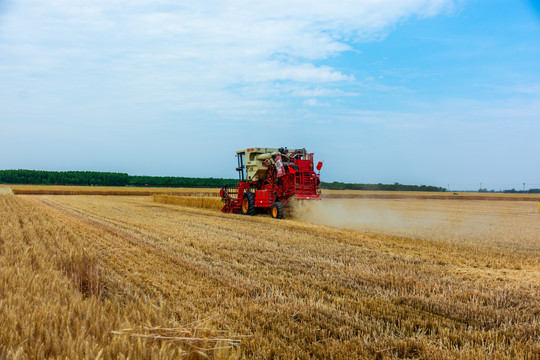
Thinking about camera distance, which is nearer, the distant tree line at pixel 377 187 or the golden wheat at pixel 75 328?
the golden wheat at pixel 75 328

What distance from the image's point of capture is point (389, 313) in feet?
14.1

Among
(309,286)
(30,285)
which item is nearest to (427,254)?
(309,286)

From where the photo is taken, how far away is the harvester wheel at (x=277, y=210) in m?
15.3

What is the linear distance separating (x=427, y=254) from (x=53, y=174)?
88046 mm

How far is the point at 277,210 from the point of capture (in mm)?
15523

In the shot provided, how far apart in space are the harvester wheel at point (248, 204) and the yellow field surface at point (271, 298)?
8109mm

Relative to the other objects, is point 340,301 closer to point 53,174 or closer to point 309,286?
point 309,286

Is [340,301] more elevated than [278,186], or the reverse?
[278,186]

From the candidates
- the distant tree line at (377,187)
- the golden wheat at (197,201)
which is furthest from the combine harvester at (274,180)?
the distant tree line at (377,187)

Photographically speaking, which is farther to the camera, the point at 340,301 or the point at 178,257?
the point at 178,257

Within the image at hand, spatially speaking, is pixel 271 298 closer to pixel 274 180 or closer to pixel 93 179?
pixel 274 180

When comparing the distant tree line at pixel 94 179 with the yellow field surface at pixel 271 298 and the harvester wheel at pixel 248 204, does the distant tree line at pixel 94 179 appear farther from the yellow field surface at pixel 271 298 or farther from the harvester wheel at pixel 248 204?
the yellow field surface at pixel 271 298

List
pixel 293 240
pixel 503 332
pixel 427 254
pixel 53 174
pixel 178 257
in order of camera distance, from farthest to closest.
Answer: pixel 53 174 → pixel 293 240 → pixel 427 254 → pixel 178 257 → pixel 503 332

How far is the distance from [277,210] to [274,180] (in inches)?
59.6
